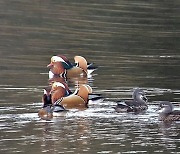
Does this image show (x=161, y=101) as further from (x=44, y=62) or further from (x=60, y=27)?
(x=60, y=27)

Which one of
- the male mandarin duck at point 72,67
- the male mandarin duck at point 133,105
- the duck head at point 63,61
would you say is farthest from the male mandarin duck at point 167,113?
the duck head at point 63,61

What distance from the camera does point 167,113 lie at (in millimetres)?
16656

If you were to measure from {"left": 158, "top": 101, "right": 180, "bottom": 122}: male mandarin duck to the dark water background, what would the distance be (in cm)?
18

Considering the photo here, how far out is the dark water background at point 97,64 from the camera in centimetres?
1502

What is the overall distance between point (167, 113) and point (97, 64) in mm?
7149

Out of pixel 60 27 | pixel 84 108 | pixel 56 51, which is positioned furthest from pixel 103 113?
pixel 60 27

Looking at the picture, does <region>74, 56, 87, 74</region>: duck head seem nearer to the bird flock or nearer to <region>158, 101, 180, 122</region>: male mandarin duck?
the bird flock

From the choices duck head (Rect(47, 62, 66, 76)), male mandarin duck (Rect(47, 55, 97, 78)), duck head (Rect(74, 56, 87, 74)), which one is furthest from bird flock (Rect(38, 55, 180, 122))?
duck head (Rect(74, 56, 87, 74))

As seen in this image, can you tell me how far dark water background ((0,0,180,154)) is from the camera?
15.0 m

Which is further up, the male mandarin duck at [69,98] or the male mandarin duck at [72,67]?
the male mandarin duck at [72,67]

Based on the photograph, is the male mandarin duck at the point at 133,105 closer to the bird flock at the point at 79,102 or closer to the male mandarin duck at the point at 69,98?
the bird flock at the point at 79,102

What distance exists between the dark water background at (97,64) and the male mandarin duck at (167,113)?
0.60 feet

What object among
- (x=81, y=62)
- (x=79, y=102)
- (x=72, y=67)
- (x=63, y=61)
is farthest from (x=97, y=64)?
(x=79, y=102)

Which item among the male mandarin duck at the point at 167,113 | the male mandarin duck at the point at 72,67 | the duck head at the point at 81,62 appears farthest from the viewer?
the duck head at the point at 81,62
